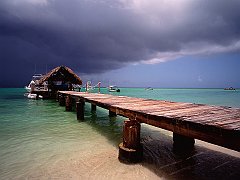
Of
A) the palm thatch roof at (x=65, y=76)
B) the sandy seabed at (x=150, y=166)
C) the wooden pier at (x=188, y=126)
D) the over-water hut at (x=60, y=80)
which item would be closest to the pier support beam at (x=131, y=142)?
the wooden pier at (x=188, y=126)

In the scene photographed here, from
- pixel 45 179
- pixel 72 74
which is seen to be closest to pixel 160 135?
pixel 45 179

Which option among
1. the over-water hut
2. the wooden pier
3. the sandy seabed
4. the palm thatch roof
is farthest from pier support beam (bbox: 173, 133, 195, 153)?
the over-water hut

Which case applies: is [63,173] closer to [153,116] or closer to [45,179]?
[45,179]

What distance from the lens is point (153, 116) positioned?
409 centimetres

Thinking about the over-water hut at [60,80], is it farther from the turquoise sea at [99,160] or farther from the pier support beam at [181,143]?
the pier support beam at [181,143]

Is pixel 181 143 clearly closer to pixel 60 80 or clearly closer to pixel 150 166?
pixel 150 166

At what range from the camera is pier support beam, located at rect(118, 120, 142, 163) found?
15.2ft

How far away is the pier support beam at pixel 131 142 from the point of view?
4633 millimetres

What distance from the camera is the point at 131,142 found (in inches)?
183

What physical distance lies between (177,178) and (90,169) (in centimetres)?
208

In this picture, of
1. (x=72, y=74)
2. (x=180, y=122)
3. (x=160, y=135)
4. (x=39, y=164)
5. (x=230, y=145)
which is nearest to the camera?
(x=230, y=145)

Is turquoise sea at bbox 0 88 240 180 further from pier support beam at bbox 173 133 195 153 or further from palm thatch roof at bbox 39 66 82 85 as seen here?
palm thatch roof at bbox 39 66 82 85

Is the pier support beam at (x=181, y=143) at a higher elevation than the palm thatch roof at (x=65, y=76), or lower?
lower

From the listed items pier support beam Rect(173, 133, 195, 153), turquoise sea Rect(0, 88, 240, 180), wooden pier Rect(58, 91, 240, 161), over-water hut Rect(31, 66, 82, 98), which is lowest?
turquoise sea Rect(0, 88, 240, 180)
